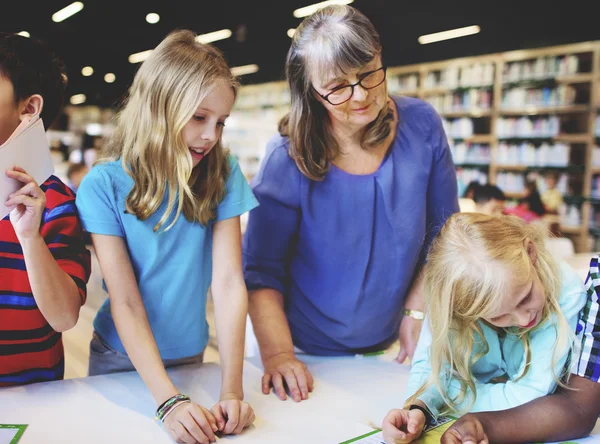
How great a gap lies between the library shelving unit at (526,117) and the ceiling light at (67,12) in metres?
1.96

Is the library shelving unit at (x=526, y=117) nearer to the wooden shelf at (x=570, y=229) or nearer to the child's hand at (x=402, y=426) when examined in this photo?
the wooden shelf at (x=570, y=229)

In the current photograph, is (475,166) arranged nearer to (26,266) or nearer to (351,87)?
(351,87)

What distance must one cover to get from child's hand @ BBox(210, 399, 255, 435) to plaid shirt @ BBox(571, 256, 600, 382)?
62 cm

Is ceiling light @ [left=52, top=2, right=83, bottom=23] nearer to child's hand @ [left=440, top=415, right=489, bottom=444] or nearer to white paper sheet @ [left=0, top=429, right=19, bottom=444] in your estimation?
white paper sheet @ [left=0, top=429, right=19, bottom=444]

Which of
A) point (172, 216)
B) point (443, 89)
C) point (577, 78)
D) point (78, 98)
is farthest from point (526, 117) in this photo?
point (78, 98)

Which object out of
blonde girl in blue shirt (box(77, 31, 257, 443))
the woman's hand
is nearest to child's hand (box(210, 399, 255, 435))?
blonde girl in blue shirt (box(77, 31, 257, 443))

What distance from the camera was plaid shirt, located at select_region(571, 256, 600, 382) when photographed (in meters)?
0.99

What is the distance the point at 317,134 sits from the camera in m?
1.36

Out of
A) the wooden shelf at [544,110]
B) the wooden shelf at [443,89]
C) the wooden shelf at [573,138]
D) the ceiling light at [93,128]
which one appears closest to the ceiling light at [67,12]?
the wooden shelf at [443,89]

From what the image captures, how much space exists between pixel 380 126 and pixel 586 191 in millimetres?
6070

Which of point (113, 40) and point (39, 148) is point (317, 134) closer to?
point (39, 148)

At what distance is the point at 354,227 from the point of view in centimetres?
136

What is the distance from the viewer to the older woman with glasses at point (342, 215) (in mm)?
1343

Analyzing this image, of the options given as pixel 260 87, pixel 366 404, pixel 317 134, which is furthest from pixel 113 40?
pixel 260 87
